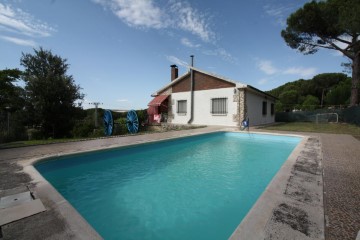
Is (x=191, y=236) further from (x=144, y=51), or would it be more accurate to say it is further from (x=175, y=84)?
(x=175, y=84)

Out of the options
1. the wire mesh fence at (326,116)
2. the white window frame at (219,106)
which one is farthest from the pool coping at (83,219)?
the wire mesh fence at (326,116)

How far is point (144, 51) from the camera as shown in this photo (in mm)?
16266

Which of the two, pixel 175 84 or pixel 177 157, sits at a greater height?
pixel 175 84

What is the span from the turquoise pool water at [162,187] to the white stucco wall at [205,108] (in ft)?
24.5

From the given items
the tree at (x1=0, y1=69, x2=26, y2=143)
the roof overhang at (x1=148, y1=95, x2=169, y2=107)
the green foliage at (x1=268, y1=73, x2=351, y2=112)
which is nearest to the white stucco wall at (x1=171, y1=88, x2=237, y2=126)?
the roof overhang at (x1=148, y1=95, x2=169, y2=107)

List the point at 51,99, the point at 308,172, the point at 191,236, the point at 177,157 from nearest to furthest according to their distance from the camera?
the point at 191,236
the point at 308,172
the point at 177,157
the point at 51,99

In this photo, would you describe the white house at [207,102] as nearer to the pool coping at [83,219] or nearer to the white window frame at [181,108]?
the white window frame at [181,108]

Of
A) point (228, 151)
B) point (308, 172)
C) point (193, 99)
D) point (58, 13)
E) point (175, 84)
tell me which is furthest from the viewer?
point (175, 84)

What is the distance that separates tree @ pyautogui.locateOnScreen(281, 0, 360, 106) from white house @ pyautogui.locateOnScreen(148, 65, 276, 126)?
881 cm

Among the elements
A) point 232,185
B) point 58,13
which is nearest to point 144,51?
point 58,13

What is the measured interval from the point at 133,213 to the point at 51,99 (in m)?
12.3

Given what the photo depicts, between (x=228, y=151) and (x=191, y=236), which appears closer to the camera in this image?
(x=191, y=236)

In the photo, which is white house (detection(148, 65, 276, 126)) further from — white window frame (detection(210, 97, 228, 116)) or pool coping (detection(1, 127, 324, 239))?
pool coping (detection(1, 127, 324, 239))

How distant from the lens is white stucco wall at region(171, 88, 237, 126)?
1563cm
